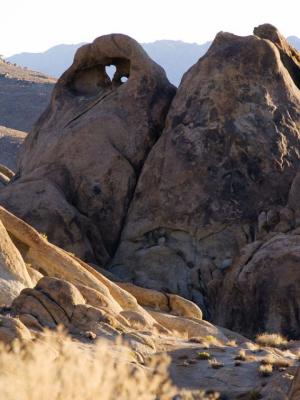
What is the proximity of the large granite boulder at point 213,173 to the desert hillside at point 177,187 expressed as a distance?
4 centimetres

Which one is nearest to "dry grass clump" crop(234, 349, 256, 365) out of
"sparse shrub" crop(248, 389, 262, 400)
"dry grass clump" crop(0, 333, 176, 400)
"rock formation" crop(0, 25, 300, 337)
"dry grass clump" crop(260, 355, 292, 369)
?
"dry grass clump" crop(260, 355, 292, 369)

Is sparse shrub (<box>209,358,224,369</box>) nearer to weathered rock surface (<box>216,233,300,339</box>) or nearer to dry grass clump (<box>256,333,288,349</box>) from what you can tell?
dry grass clump (<box>256,333,288,349</box>)

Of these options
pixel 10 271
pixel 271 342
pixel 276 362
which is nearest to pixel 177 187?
pixel 271 342

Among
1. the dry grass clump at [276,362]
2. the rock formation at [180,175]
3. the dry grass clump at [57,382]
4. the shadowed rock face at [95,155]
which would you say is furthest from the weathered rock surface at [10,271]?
the shadowed rock face at [95,155]

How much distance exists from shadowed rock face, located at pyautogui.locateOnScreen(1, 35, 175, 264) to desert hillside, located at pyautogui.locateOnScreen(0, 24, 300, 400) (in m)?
0.04

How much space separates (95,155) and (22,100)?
75.1 m

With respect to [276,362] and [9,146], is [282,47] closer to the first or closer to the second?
[276,362]

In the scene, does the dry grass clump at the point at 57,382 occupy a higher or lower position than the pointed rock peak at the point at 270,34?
lower

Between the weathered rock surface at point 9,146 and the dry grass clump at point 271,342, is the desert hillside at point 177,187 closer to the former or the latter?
the dry grass clump at point 271,342

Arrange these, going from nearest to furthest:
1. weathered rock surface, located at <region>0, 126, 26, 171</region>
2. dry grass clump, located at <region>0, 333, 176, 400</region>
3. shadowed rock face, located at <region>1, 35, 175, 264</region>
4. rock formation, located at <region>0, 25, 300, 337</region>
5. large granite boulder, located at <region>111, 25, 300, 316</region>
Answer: dry grass clump, located at <region>0, 333, 176, 400</region> → rock formation, located at <region>0, 25, 300, 337</region> → large granite boulder, located at <region>111, 25, 300, 316</region> → shadowed rock face, located at <region>1, 35, 175, 264</region> → weathered rock surface, located at <region>0, 126, 26, 171</region>

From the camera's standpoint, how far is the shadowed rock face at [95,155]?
29266 mm

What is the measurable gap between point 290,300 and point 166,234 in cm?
591

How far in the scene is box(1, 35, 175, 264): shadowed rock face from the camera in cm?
2927

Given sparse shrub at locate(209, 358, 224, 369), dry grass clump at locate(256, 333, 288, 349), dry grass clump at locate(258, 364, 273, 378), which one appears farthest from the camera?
dry grass clump at locate(256, 333, 288, 349)
